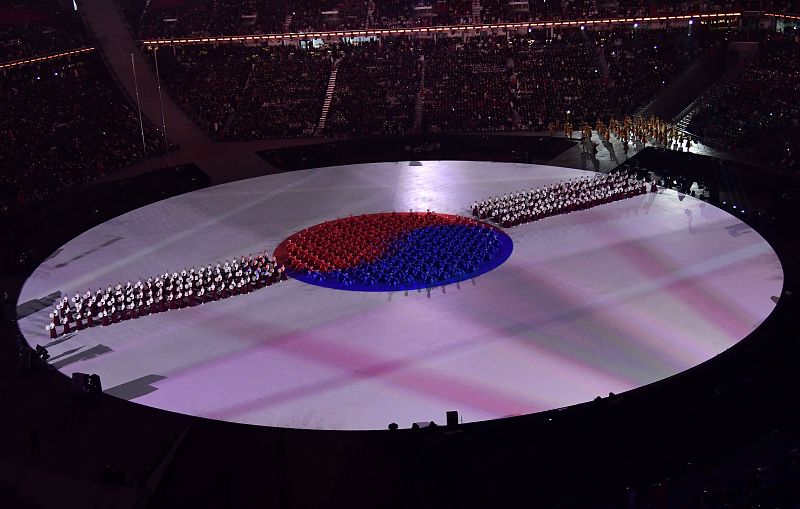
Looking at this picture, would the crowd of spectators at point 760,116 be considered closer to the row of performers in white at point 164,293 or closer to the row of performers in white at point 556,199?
the row of performers in white at point 556,199

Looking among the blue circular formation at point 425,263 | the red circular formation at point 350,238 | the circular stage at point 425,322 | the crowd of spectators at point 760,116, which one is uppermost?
the crowd of spectators at point 760,116

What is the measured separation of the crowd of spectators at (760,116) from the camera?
40.7 m

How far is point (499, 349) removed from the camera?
81.6 feet

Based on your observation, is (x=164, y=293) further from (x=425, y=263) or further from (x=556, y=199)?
(x=556, y=199)

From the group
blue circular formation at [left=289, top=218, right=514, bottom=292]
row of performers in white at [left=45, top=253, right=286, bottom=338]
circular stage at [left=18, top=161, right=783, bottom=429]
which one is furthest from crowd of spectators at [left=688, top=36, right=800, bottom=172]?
row of performers in white at [left=45, top=253, right=286, bottom=338]

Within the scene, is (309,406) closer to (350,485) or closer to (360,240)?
(350,485)

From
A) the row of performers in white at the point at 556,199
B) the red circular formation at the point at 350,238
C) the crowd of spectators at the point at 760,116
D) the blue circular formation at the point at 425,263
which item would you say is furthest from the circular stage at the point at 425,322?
the crowd of spectators at the point at 760,116

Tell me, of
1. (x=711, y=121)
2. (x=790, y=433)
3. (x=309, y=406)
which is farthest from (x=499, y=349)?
(x=711, y=121)

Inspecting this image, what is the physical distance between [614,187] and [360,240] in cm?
1224

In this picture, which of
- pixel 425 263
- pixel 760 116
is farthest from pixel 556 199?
pixel 760 116

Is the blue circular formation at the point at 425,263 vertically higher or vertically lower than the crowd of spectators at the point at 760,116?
lower

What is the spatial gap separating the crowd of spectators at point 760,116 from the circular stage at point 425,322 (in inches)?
258

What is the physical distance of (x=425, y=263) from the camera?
31.2 m

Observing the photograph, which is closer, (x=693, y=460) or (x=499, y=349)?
(x=693, y=460)
